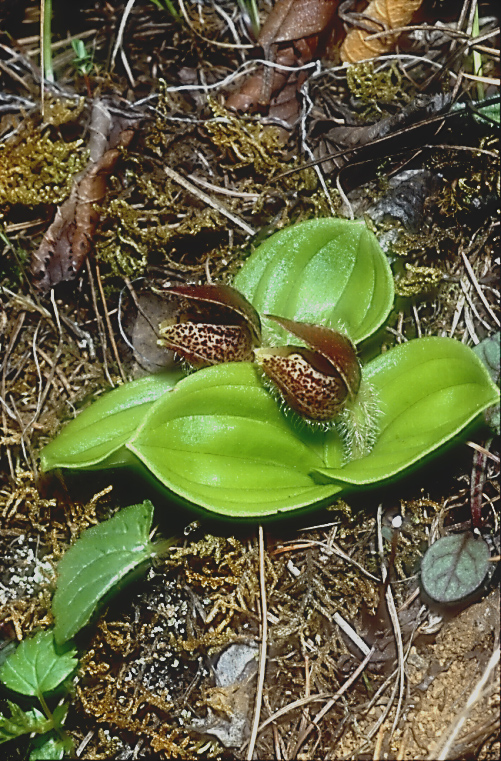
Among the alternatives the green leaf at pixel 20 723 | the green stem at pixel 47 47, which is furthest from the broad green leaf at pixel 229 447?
the green stem at pixel 47 47

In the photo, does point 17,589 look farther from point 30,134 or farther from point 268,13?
point 268,13

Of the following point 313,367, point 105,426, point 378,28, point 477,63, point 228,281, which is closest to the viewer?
point 313,367

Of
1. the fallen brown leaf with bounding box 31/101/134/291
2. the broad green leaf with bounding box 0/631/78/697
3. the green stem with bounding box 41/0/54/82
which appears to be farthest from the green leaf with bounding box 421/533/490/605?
the green stem with bounding box 41/0/54/82

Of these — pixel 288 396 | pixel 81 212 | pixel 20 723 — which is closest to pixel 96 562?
pixel 20 723

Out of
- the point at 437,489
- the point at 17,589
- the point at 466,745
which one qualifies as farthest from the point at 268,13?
the point at 466,745

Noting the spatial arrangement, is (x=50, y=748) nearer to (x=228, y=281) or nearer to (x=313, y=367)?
(x=313, y=367)
